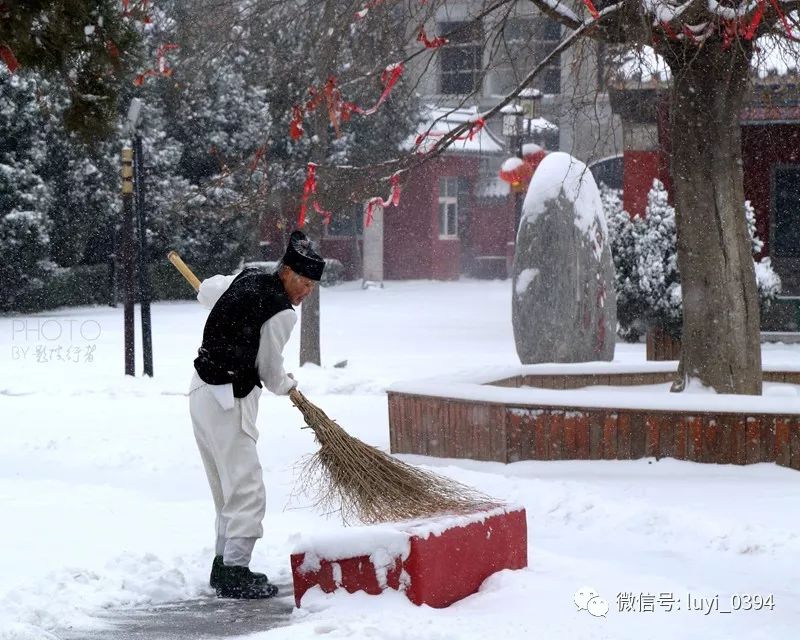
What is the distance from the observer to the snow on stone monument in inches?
546

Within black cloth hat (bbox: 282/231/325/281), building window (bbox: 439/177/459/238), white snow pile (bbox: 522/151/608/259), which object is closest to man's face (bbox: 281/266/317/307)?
black cloth hat (bbox: 282/231/325/281)

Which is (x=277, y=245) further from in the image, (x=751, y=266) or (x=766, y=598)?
(x=766, y=598)

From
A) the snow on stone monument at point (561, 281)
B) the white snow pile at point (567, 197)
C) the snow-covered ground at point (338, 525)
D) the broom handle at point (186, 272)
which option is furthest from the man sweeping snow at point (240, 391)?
the white snow pile at point (567, 197)

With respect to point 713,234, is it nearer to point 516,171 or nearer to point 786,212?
point 516,171

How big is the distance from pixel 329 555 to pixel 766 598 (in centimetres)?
195

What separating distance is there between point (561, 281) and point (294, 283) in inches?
320

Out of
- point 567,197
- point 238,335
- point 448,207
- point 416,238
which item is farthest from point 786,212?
point 448,207

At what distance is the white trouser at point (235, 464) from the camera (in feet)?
19.7

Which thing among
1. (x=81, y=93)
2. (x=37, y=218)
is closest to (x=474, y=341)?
(x=37, y=218)

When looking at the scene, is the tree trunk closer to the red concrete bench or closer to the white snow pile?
the white snow pile

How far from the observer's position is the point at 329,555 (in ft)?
18.5

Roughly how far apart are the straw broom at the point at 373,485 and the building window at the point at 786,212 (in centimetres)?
1687

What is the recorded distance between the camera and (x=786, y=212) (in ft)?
71.9

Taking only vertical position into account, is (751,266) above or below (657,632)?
above
